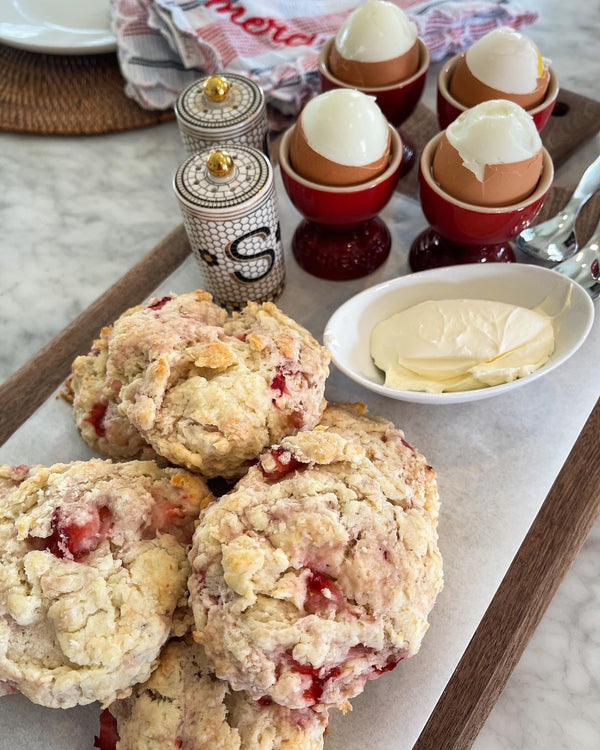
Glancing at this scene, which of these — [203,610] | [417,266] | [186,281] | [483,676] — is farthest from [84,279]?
[483,676]

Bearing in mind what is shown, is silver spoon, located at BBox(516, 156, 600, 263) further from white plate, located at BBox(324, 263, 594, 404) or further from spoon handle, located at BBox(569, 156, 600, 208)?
white plate, located at BBox(324, 263, 594, 404)

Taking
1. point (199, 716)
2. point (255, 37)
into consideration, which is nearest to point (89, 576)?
point (199, 716)

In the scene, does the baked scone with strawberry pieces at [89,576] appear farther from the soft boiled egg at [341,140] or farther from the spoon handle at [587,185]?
the spoon handle at [587,185]

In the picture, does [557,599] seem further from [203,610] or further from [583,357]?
[203,610]

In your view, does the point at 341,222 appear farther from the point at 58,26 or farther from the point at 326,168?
the point at 58,26

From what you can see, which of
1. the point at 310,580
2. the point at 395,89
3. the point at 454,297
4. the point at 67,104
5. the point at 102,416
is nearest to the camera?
the point at 310,580

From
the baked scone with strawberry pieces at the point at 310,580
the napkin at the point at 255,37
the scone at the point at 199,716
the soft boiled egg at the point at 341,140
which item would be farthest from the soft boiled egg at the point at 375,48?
the scone at the point at 199,716

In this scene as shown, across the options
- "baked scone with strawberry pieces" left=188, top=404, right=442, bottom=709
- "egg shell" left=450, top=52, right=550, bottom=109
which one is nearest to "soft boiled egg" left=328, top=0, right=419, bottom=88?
"egg shell" left=450, top=52, right=550, bottom=109

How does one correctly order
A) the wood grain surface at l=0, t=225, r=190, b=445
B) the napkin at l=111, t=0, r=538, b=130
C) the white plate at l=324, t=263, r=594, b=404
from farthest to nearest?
1. the napkin at l=111, t=0, r=538, b=130
2. the wood grain surface at l=0, t=225, r=190, b=445
3. the white plate at l=324, t=263, r=594, b=404
